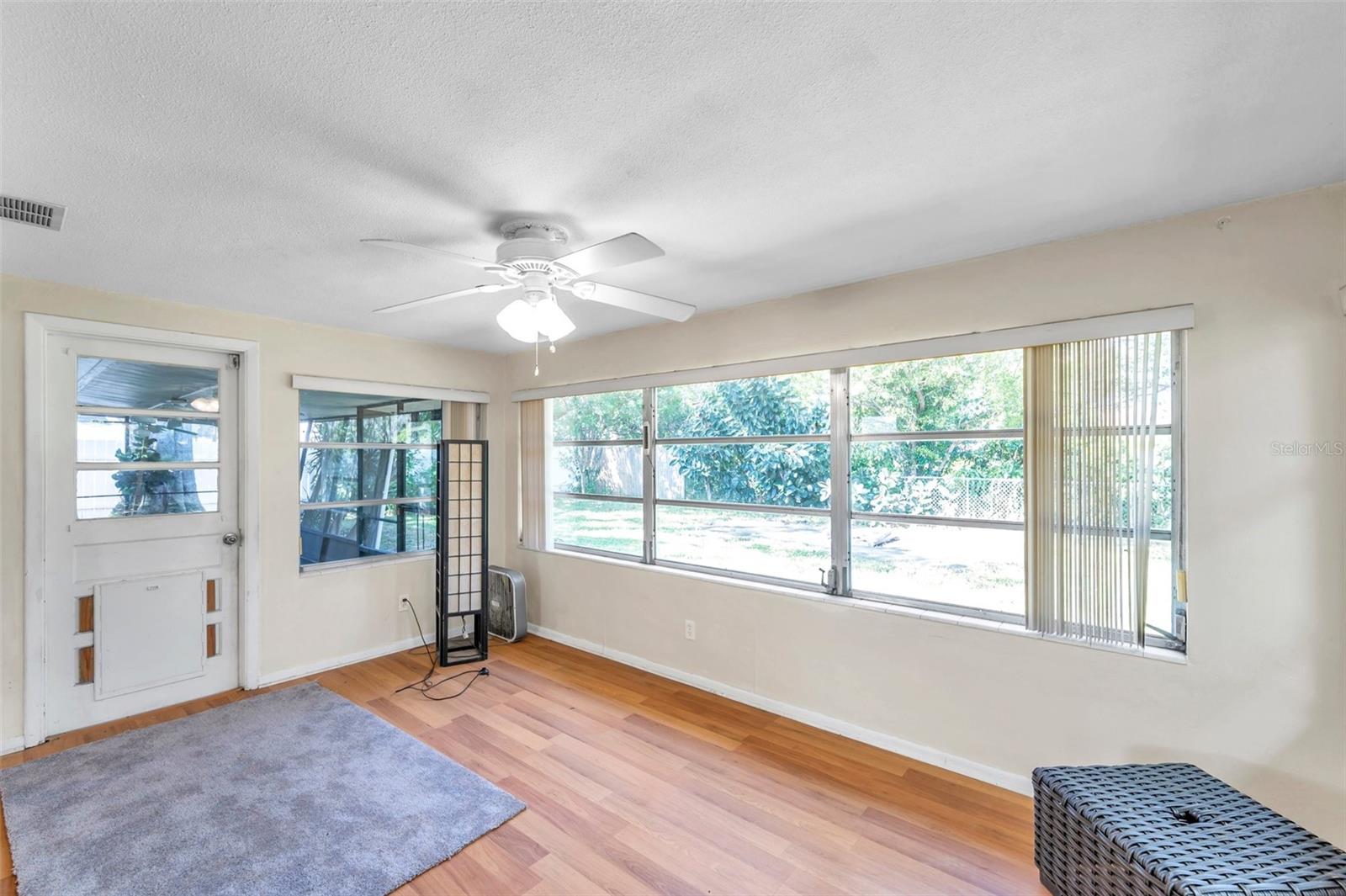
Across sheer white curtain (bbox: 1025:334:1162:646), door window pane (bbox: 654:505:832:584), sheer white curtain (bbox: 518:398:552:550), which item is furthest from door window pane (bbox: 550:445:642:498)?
sheer white curtain (bbox: 1025:334:1162:646)

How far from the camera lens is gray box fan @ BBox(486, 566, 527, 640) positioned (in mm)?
4551

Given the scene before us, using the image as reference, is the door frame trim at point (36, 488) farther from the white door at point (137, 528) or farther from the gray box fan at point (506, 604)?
the gray box fan at point (506, 604)

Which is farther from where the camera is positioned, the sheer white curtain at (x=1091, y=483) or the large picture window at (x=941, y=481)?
the large picture window at (x=941, y=481)

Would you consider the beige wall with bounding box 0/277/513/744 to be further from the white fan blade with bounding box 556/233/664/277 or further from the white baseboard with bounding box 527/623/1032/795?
the white fan blade with bounding box 556/233/664/277

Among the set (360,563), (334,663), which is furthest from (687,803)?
(360,563)

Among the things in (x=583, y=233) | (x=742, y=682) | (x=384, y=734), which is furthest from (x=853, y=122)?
(x=384, y=734)

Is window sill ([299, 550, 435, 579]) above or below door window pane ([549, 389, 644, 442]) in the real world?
below

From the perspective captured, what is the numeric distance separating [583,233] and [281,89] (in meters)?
1.06

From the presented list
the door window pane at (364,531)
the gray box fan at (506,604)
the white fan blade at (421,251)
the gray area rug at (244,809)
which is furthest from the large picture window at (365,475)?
the white fan blade at (421,251)

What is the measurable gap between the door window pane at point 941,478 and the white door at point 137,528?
12.9 feet

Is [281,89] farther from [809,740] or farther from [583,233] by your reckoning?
[809,740]

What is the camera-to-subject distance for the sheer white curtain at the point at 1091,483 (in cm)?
229

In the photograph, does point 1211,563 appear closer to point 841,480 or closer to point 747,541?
point 841,480

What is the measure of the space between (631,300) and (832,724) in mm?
2451
